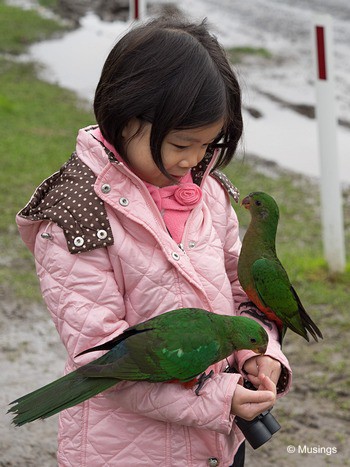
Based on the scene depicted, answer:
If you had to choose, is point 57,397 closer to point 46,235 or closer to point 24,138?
point 46,235

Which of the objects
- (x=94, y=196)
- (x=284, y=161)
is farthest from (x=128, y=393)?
(x=284, y=161)

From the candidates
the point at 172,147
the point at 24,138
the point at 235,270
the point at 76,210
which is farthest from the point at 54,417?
the point at 24,138

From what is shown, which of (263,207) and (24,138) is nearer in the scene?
(263,207)

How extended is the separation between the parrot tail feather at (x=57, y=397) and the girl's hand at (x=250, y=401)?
31 centimetres

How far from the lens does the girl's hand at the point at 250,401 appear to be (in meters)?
2.00

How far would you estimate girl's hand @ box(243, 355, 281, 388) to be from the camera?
2170 millimetres

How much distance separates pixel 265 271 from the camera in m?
2.30

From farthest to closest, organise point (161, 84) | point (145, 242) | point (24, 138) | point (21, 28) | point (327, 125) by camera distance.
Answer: point (21, 28), point (24, 138), point (327, 125), point (145, 242), point (161, 84)

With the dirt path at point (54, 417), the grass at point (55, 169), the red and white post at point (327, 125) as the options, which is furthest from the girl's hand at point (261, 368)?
the red and white post at point (327, 125)

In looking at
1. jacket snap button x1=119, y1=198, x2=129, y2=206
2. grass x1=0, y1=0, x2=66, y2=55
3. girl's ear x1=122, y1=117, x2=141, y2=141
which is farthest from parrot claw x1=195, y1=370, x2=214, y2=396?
grass x1=0, y1=0, x2=66, y2=55

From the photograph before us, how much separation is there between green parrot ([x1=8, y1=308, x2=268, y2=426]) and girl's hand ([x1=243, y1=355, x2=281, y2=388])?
0.64 ft

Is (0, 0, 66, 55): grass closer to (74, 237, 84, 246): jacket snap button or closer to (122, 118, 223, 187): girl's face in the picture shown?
(122, 118, 223, 187): girl's face

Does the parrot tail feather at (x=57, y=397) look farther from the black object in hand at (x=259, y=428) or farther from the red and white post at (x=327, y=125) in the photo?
the red and white post at (x=327, y=125)

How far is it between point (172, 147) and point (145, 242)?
25cm
